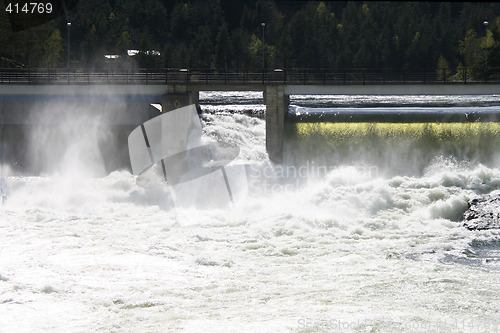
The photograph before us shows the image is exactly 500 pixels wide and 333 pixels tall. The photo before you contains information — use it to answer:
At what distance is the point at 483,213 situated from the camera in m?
25.2

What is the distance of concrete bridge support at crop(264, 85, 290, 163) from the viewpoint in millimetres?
34469

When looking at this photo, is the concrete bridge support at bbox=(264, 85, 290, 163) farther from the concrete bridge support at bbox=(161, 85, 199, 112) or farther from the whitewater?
the concrete bridge support at bbox=(161, 85, 199, 112)

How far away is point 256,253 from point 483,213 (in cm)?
892

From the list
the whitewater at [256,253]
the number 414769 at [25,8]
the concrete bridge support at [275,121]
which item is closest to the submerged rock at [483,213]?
the whitewater at [256,253]

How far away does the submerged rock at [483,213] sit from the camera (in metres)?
24.2

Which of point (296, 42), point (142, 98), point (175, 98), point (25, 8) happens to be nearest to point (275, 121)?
point (175, 98)

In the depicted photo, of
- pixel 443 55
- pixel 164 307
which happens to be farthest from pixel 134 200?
pixel 443 55

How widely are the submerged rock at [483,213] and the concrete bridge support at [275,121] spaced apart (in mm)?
10612

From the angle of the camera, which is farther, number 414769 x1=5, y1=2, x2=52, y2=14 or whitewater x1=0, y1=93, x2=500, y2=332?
number 414769 x1=5, y1=2, x2=52, y2=14

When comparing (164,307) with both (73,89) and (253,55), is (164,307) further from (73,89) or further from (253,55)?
(253,55)

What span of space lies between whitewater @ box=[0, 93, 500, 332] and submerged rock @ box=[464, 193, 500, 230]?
1.52 feet

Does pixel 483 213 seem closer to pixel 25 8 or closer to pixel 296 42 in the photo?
pixel 25 8

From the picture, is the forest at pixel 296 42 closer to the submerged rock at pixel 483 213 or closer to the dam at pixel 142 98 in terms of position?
the dam at pixel 142 98

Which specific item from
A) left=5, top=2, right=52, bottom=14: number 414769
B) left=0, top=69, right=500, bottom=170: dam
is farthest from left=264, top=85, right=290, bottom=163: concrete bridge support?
left=5, top=2, right=52, bottom=14: number 414769
